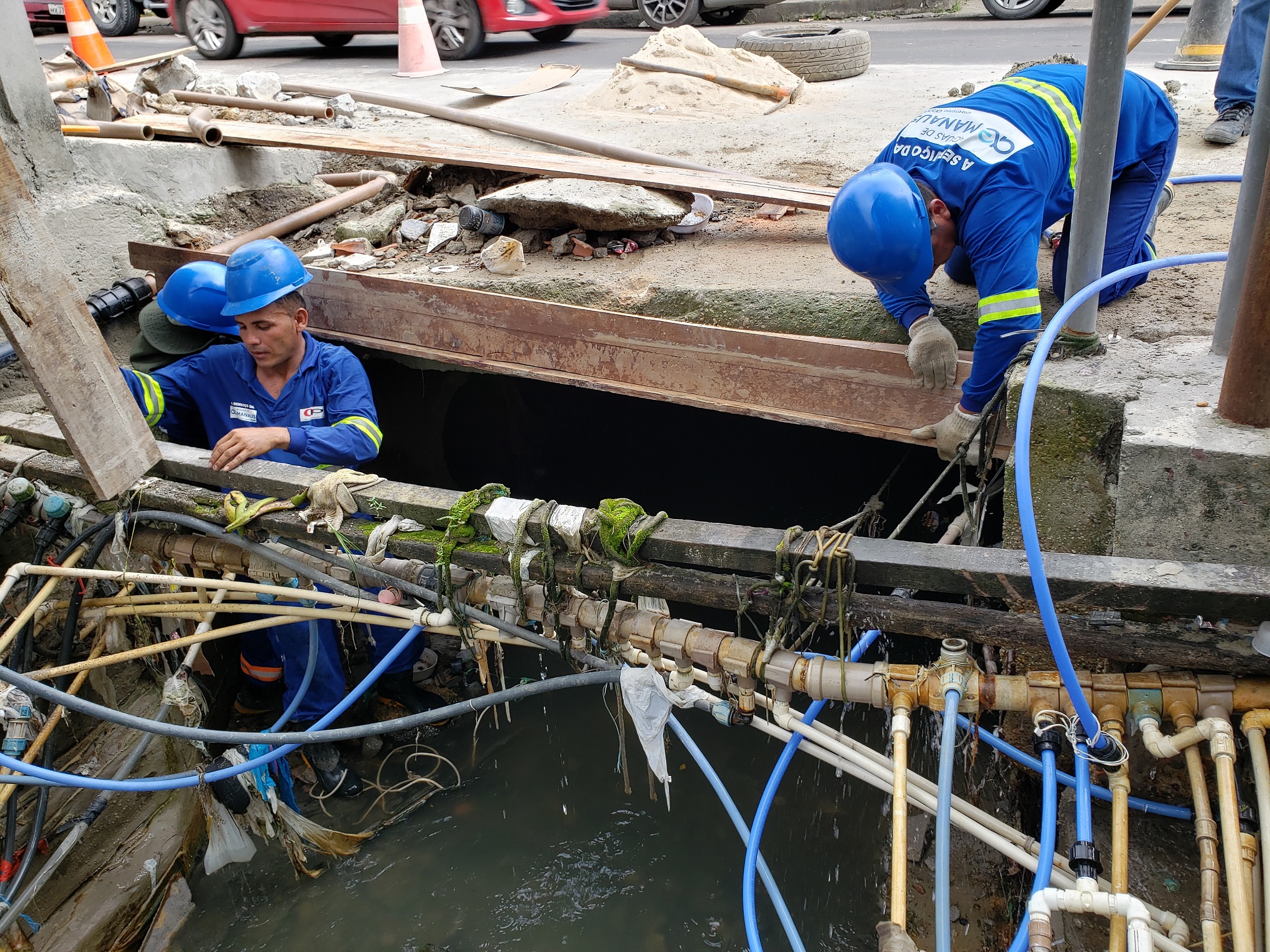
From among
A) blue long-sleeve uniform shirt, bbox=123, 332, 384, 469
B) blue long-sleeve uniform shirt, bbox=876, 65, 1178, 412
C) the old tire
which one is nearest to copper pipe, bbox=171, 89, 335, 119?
blue long-sleeve uniform shirt, bbox=123, 332, 384, 469

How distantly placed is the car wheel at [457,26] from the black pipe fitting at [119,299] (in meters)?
6.50

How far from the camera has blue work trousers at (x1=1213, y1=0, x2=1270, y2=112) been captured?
176 inches

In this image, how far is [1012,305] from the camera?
9.36 feet

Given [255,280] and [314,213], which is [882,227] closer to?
[255,280]

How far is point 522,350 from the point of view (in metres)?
4.01

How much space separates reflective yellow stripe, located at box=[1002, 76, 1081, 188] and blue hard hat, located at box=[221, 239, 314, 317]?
289cm

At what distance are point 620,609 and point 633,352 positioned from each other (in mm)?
1723

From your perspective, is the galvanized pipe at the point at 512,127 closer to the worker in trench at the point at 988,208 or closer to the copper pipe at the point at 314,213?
the copper pipe at the point at 314,213

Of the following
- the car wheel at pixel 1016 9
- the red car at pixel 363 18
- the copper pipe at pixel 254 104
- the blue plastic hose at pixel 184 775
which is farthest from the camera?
the car wheel at pixel 1016 9

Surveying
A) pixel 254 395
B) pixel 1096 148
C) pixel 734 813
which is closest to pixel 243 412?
pixel 254 395

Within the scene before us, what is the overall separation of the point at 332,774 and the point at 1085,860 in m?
3.54

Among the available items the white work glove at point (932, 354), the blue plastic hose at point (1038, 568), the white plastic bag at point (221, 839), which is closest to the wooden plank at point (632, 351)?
the white work glove at point (932, 354)

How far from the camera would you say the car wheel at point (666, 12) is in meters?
12.5

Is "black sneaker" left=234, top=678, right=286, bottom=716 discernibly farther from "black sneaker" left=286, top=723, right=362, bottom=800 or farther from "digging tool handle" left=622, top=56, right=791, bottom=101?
"digging tool handle" left=622, top=56, right=791, bottom=101
